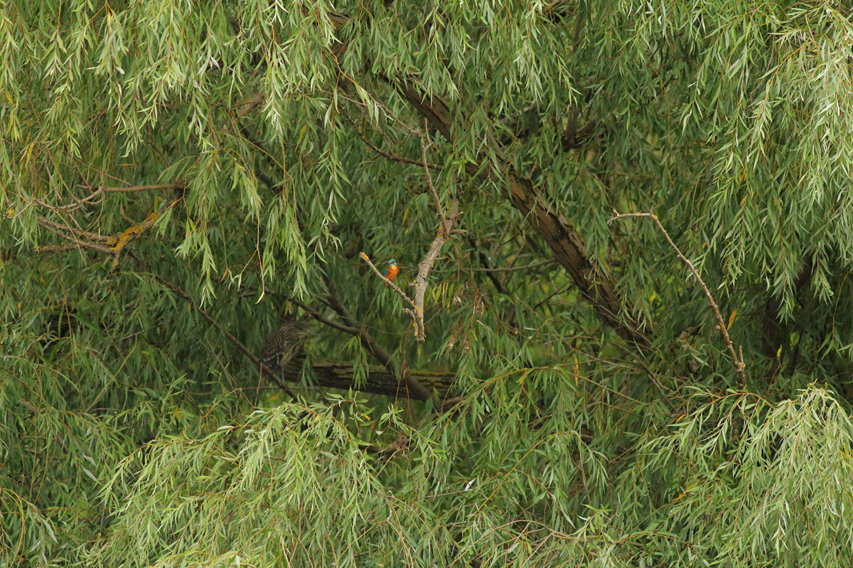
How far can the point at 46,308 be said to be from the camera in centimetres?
339

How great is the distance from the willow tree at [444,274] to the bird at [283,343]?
0.20 feet

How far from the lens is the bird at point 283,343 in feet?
12.8

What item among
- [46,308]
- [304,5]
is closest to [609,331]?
[304,5]

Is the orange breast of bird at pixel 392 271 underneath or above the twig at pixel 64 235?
underneath

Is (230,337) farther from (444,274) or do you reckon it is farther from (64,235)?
(64,235)

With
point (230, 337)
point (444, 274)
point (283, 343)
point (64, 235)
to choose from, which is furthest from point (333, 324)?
point (64, 235)

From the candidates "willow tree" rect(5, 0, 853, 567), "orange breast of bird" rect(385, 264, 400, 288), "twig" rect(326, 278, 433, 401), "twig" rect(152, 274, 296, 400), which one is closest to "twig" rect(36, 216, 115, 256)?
"willow tree" rect(5, 0, 853, 567)

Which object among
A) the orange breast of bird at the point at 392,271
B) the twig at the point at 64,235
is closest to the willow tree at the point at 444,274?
the twig at the point at 64,235

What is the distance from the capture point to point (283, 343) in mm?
3885

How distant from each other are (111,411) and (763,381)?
7.77 feet

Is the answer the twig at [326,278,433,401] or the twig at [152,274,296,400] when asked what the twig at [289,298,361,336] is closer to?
the twig at [326,278,433,401]

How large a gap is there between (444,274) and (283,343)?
758 mm

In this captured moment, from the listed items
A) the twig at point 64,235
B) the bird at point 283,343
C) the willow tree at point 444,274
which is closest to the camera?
the willow tree at point 444,274

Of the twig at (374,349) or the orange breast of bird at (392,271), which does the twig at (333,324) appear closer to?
the twig at (374,349)
